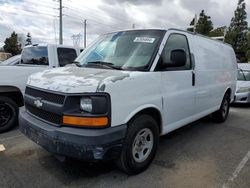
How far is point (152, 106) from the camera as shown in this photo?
3.66m

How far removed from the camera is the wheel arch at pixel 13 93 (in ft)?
17.6

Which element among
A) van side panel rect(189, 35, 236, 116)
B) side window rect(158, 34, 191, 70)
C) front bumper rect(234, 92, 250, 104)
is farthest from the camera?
front bumper rect(234, 92, 250, 104)

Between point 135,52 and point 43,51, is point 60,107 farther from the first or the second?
point 43,51

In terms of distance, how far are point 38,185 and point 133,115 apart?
150cm

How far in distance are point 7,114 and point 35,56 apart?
1.90m

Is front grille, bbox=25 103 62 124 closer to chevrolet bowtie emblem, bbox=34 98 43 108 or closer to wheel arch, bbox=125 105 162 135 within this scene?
chevrolet bowtie emblem, bbox=34 98 43 108

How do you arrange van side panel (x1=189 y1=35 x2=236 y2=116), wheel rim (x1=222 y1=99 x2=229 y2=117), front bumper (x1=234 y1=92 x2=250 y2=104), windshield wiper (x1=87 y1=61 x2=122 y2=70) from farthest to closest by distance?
front bumper (x1=234 y1=92 x2=250 y2=104)
wheel rim (x1=222 y1=99 x2=229 y2=117)
van side panel (x1=189 y1=35 x2=236 y2=116)
windshield wiper (x1=87 y1=61 x2=122 y2=70)

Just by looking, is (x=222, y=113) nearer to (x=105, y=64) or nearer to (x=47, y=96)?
(x=105, y=64)

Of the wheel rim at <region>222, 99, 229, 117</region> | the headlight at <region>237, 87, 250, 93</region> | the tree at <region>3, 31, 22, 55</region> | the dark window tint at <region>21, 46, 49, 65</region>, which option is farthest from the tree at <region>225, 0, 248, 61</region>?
the dark window tint at <region>21, 46, 49, 65</region>

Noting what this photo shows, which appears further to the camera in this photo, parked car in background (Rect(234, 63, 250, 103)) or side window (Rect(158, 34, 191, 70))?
parked car in background (Rect(234, 63, 250, 103))

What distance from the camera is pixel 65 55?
23.0ft

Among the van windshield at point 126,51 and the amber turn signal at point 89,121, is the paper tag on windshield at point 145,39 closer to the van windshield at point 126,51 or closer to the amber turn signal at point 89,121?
the van windshield at point 126,51

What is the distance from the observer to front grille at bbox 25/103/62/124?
10.4 ft

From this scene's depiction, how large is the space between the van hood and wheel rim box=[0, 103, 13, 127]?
1.97m
